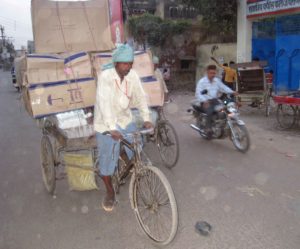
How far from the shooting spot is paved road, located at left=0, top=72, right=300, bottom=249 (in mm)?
3785

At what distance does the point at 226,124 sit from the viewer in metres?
7.20

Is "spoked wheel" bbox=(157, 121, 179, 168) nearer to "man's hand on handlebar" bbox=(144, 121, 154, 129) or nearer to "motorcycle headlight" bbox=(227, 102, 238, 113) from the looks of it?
"motorcycle headlight" bbox=(227, 102, 238, 113)

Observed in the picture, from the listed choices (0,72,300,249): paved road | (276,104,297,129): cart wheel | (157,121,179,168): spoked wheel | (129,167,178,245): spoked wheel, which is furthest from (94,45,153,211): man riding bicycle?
(276,104,297,129): cart wheel

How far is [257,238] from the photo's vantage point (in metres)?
3.71

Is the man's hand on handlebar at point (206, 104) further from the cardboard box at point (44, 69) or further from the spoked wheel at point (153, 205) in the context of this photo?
the spoked wheel at point (153, 205)

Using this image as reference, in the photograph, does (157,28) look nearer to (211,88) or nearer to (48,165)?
(211,88)

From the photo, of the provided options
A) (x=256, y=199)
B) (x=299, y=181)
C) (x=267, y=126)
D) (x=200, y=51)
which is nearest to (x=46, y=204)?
(x=256, y=199)

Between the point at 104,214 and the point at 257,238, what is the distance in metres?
1.66

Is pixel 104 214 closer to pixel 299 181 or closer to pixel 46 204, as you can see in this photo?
pixel 46 204

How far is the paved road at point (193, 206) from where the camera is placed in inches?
149

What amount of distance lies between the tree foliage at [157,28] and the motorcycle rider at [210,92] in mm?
13602

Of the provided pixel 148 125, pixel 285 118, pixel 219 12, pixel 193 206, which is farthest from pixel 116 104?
pixel 219 12

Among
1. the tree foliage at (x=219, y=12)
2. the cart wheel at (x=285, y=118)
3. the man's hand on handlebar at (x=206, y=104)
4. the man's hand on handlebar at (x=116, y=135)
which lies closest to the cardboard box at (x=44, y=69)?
the man's hand on handlebar at (x=116, y=135)

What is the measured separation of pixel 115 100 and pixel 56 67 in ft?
4.34
